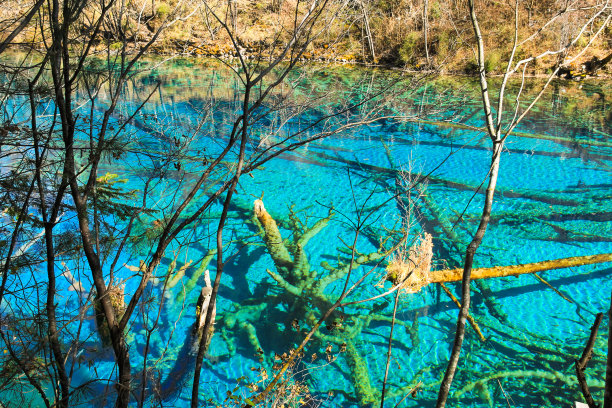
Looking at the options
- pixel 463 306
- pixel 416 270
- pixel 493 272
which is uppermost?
pixel 416 270

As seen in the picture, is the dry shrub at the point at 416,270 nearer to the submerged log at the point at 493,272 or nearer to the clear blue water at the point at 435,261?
the submerged log at the point at 493,272

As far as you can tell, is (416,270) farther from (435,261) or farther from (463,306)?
(463,306)

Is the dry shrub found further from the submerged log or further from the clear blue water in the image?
the clear blue water

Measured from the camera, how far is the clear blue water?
5.61 m

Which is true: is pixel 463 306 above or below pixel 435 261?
below

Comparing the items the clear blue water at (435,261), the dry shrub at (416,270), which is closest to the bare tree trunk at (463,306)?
the clear blue water at (435,261)

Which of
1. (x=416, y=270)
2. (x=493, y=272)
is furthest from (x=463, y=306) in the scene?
(x=493, y=272)

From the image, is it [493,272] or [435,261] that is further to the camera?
[435,261]

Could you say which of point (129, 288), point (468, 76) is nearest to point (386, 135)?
point (468, 76)

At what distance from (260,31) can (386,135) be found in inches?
340

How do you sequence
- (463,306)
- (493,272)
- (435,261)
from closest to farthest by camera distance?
(463,306) < (493,272) < (435,261)

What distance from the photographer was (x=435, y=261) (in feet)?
25.5

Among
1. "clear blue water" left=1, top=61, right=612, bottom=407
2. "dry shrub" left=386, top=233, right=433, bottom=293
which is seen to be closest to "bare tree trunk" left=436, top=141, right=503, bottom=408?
"clear blue water" left=1, top=61, right=612, bottom=407

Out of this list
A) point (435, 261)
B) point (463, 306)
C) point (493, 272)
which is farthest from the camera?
point (435, 261)
